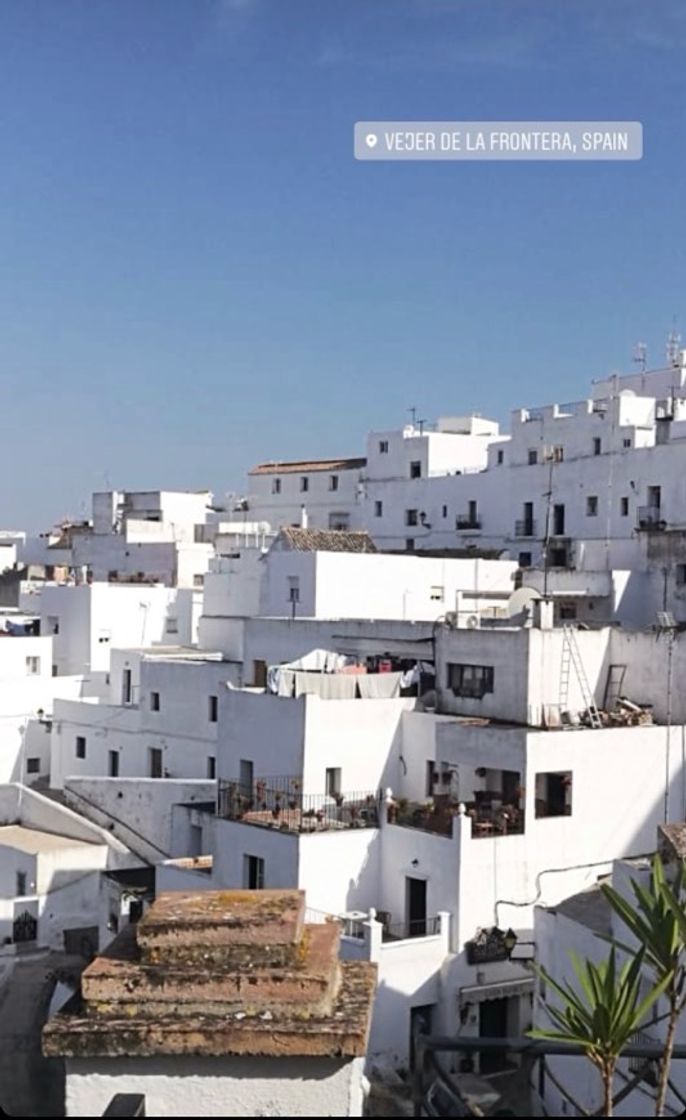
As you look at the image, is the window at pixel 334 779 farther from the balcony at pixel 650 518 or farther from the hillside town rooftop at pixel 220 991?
the balcony at pixel 650 518

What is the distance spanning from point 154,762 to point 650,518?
14435 mm

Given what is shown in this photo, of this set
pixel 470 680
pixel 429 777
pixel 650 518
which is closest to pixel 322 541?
pixel 650 518

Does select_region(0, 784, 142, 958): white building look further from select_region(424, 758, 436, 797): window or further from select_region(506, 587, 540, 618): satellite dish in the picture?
select_region(506, 587, 540, 618): satellite dish

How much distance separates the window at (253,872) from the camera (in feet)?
61.6

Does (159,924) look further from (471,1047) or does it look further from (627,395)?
(627,395)

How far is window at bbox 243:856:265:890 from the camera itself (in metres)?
18.8

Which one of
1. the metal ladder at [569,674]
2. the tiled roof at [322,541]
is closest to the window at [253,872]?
the metal ladder at [569,674]

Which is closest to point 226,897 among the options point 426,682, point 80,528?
point 426,682

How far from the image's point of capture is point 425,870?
18.3 metres

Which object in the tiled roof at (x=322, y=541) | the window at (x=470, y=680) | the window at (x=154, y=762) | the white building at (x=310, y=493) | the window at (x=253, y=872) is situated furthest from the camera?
the white building at (x=310, y=493)

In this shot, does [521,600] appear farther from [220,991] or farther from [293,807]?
[220,991]

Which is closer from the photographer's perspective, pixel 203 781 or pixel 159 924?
pixel 159 924

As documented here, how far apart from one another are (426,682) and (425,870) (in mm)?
4352

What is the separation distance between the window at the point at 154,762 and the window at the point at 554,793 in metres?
10.6
